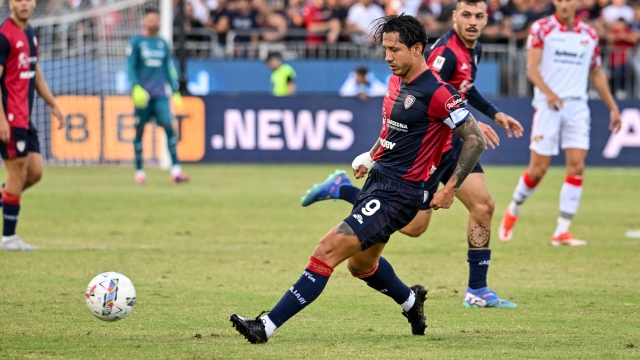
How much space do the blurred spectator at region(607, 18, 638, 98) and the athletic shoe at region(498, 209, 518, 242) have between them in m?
11.1

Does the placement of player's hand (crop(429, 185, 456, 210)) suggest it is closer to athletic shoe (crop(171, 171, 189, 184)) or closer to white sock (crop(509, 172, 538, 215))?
white sock (crop(509, 172, 538, 215))

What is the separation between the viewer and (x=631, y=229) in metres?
12.2

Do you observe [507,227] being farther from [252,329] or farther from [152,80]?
[152,80]

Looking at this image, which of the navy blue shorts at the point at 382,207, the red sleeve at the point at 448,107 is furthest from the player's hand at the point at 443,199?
the red sleeve at the point at 448,107

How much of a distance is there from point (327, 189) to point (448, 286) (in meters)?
1.41

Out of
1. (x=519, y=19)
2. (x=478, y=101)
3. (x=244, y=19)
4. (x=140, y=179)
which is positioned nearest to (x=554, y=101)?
(x=478, y=101)

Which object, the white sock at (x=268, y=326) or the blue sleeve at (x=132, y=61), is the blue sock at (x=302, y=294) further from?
the blue sleeve at (x=132, y=61)

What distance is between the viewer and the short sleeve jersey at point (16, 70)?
385 inches

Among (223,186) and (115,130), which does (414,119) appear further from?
(115,130)

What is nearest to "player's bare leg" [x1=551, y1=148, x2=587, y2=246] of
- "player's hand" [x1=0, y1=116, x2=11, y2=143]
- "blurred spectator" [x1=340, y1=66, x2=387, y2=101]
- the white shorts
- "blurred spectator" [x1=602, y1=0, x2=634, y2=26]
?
the white shorts

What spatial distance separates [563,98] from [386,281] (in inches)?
207

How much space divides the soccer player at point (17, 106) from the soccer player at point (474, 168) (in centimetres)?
378

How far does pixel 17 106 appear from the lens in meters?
9.85

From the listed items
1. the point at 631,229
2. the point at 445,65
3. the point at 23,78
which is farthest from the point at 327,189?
the point at 631,229
